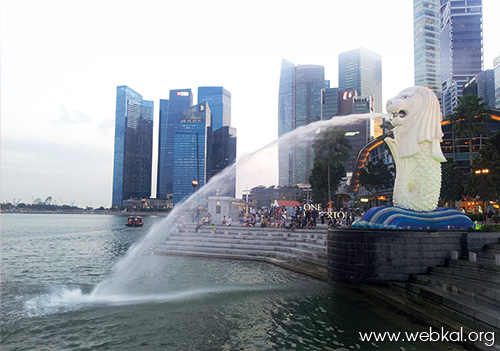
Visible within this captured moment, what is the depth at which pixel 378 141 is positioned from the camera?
68.9 m

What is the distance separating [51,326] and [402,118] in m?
16.1

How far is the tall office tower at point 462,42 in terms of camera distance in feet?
510

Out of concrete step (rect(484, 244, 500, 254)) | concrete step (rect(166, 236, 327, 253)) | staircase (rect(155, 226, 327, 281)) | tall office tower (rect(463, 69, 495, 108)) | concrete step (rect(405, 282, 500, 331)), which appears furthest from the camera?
tall office tower (rect(463, 69, 495, 108))

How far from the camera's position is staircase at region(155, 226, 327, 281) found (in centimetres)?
1845

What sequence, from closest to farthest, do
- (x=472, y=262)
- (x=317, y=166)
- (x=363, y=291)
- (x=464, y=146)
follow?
(x=472, y=262), (x=363, y=291), (x=464, y=146), (x=317, y=166)

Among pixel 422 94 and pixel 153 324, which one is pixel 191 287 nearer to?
pixel 153 324

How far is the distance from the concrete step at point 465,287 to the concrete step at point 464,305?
0.55 feet

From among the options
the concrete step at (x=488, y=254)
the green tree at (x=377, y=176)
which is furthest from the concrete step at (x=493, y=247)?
the green tree at (x=377, y=176)

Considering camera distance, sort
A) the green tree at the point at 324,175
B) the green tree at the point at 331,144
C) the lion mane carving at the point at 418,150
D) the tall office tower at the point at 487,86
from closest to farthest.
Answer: the lion mane carving at the point at 418,150 < the green tree at the point at 331,144 < the green tree at the point at 324,175 < the tall office tower at the point at 487,86

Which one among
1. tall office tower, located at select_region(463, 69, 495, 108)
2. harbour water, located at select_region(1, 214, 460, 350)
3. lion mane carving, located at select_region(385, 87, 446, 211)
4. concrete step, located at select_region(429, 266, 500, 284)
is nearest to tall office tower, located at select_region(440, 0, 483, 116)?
tall office tower, located at select_region(463, 69, 495, 108)

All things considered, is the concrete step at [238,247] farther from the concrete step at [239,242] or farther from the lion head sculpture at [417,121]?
the lion head sculpture at [417,121]

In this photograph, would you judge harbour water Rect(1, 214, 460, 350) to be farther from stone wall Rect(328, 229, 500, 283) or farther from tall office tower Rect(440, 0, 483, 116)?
tall office tower Rect(440, 0, 483, 116)

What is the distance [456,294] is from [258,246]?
47.4 ft

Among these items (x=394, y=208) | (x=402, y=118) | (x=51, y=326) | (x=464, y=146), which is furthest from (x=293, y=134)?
(x=464, y=146)
